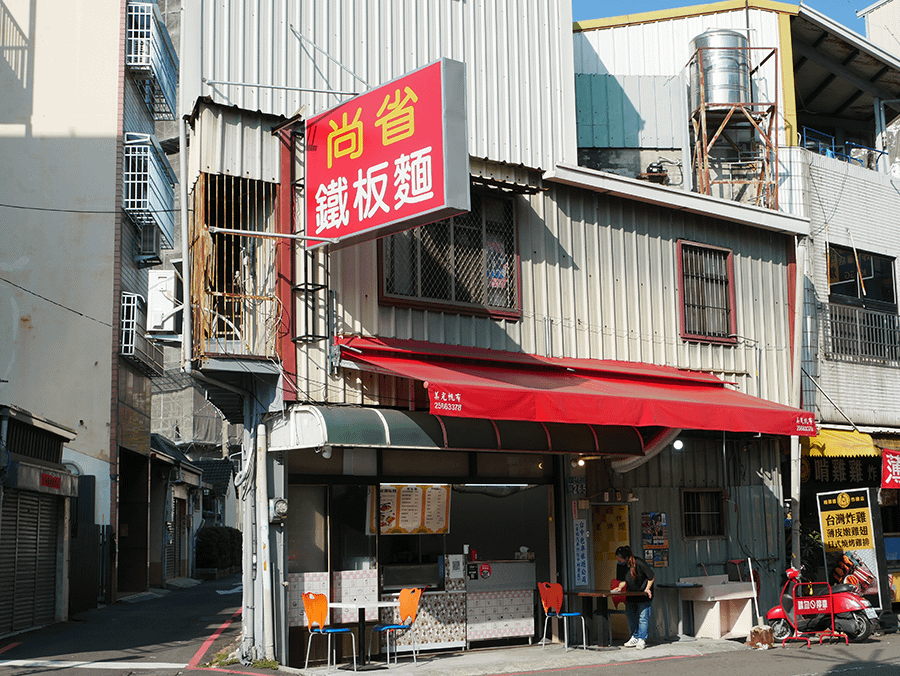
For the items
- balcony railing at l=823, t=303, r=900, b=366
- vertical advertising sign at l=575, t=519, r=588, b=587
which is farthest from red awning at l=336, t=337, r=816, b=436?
balcony railing at l=823, t=303, r=900, b=366

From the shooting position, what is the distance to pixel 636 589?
1406cm

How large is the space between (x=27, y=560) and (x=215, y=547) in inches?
A: 932

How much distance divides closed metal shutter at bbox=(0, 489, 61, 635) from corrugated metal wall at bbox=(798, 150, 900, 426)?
15156mm

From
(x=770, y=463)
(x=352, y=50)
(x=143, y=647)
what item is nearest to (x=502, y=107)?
(x=352, y=50)

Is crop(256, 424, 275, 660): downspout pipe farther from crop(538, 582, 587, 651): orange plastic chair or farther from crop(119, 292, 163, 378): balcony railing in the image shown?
crop(119, 292, 163, 378): balcony railing

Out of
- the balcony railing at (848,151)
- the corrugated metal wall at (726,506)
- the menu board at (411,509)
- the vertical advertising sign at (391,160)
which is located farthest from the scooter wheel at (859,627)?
the balcony railing at (848,151)

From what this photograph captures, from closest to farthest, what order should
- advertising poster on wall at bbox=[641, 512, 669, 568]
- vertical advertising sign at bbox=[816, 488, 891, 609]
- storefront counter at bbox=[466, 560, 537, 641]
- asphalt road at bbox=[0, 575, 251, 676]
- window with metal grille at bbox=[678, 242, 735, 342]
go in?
1. asphalt road at bbox=[0, 575, 251, 676]
2. storefront counter at bbox=[466, 560, 537, 641]
3. advertising poster on wall at bbox=[641, 512, 669, 568]
4. vertical advertising sign at bbox=[816, 488, 891, 609]
5. window with metal grille at bbox=[678, 242, 735, 342]

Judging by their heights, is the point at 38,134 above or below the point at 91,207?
above

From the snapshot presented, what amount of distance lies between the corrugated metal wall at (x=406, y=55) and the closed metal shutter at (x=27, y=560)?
30.3 ft

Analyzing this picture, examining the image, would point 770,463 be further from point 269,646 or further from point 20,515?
point 20,515

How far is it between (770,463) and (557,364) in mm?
5135

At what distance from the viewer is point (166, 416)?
48.8m

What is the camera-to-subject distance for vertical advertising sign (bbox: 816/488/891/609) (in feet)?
53.1

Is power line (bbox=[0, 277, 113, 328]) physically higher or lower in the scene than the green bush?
higher
